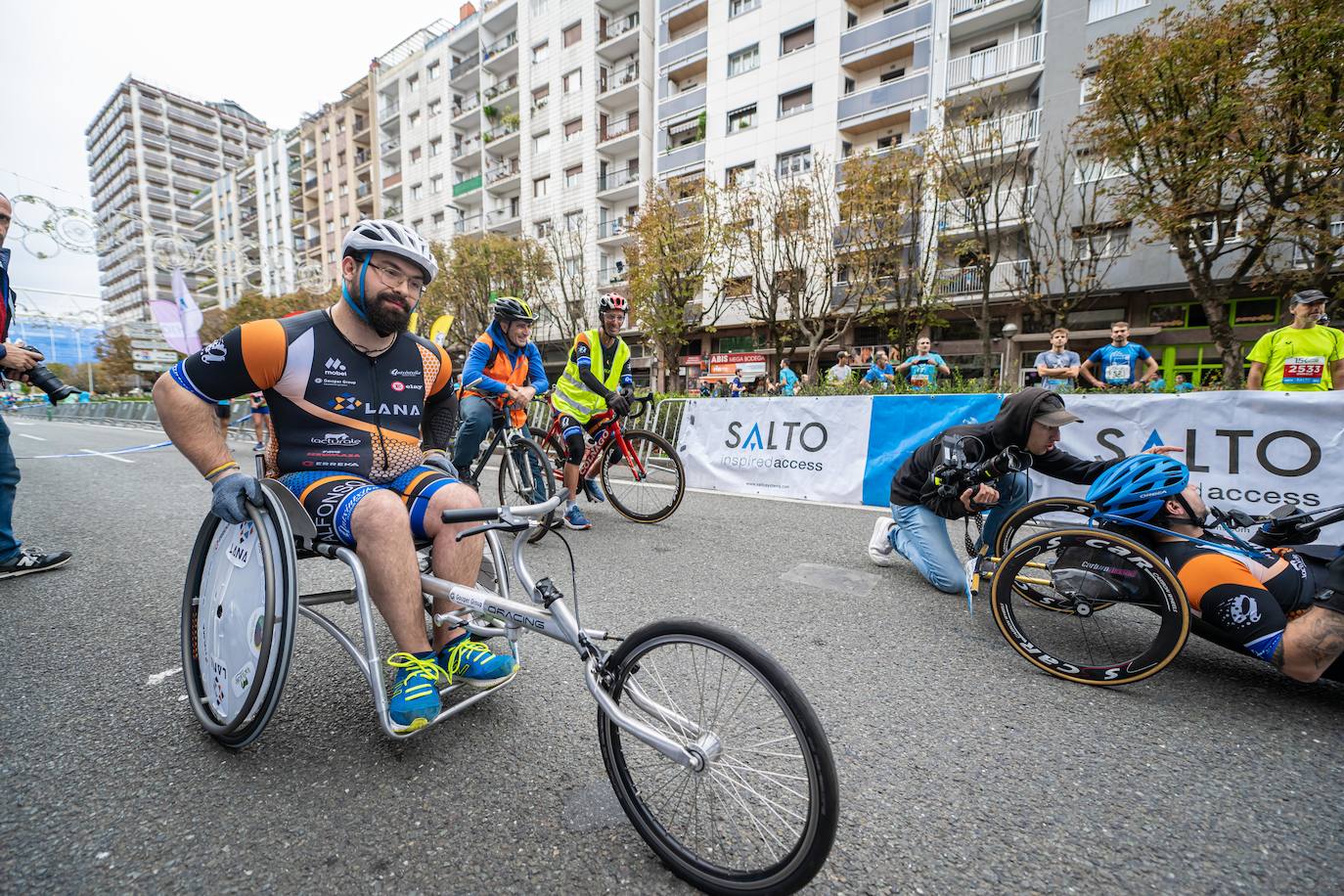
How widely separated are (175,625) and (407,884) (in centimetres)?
235

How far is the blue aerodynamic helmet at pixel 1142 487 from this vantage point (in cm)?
252

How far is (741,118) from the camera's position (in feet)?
85.5

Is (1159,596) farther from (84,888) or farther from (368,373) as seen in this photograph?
(84,888)

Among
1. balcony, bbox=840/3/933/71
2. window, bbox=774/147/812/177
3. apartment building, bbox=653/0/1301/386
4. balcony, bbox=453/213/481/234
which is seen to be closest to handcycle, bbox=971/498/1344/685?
apartment building, bbox=653/0/1301/386

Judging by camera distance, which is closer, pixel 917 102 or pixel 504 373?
pixel 504 373

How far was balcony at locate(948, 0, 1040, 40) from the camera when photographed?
2005 cm

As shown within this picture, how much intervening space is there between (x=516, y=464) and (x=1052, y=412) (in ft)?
12.5

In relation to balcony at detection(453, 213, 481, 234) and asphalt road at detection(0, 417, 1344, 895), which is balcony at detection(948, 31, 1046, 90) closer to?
asphalt road at detection(0, 417, 1344, 895)

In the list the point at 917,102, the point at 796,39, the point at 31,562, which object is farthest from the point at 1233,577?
the point at 796,39

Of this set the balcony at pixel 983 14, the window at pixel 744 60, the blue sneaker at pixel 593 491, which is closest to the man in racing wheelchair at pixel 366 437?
the blue sneaker at pixel 593 491

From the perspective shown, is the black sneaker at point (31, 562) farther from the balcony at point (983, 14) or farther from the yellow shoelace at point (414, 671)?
the balcony at point (983, 14)

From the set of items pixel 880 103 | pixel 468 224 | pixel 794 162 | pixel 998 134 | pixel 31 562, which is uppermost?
pixel 880 103

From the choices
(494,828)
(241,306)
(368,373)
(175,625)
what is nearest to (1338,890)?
(494,828)

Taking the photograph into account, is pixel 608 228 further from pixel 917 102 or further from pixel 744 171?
pixel 917 102
